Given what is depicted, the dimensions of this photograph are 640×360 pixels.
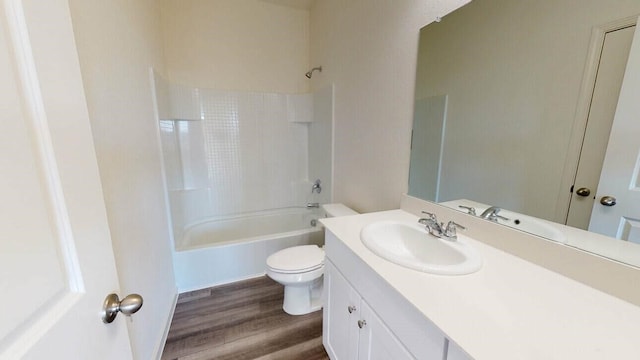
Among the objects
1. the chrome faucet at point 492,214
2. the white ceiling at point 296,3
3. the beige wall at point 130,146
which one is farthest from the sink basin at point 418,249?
the white ceiling at point 296,3

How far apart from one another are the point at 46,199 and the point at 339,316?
3.88ft

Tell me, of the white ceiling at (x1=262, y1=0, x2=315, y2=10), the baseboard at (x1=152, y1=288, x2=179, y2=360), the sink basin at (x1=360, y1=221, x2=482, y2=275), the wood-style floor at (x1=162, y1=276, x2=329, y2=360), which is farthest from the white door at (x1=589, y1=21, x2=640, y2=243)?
the white ceiling at (x1=262, y1=0, x2=315, y2=10)

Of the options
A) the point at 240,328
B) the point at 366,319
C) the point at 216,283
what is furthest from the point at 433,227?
the point at 216,283

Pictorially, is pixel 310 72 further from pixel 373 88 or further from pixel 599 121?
pixel 599 121

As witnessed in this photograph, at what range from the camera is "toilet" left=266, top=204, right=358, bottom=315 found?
1.67 metres

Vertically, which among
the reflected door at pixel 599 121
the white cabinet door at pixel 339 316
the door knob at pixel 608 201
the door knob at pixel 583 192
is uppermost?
the reflected door at pixel 599 121

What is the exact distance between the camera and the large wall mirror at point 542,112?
0.73 m

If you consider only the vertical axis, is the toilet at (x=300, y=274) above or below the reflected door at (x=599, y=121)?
below

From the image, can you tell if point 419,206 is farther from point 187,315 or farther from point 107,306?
point 187,315

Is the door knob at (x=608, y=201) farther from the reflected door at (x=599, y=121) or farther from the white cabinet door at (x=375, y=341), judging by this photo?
the white cabinet door at (x=375, y=341)

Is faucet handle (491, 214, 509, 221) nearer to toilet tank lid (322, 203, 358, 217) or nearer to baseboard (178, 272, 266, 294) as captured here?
toilet tank lid (322, 203, 358, 217)

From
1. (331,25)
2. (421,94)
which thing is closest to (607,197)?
(421,94)

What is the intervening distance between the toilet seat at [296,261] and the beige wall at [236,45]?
6.12 ft

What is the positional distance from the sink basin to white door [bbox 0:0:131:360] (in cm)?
84
